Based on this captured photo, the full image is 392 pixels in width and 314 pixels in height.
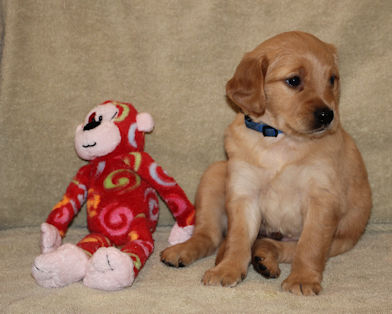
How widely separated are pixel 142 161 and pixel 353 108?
1.57 metres

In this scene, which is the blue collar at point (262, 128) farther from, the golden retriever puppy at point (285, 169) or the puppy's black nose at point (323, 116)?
the puppy's black nose at point (323, 116)

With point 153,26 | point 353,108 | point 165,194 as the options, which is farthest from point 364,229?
point 153,26

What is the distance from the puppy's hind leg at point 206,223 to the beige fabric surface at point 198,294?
6 cm

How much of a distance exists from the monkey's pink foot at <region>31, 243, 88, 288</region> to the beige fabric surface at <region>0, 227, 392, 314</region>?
5cm

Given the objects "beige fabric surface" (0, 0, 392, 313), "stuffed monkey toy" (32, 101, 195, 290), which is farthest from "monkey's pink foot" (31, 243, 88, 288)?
"beige fabric surface" (0, 0, 392, 313)

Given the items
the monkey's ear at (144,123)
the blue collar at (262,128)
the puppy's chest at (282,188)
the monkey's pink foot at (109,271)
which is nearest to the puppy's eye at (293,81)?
the blue collar at (262,128)

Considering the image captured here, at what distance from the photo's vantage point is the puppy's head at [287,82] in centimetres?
305

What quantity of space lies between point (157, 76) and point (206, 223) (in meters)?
1.16

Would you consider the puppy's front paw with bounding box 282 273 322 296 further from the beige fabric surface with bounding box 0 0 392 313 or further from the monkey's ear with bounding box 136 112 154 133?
the monkey's ear with bounding box 136 112 154 133

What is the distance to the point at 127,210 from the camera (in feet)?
10.7

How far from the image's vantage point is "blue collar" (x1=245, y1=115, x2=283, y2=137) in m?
3.20

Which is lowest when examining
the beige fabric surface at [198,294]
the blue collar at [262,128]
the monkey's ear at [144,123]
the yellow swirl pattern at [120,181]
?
the beige fabric surface at [198,294]

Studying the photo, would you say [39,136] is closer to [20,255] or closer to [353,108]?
[20,255]

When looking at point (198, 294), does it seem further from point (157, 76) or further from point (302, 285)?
point (157, 76)
